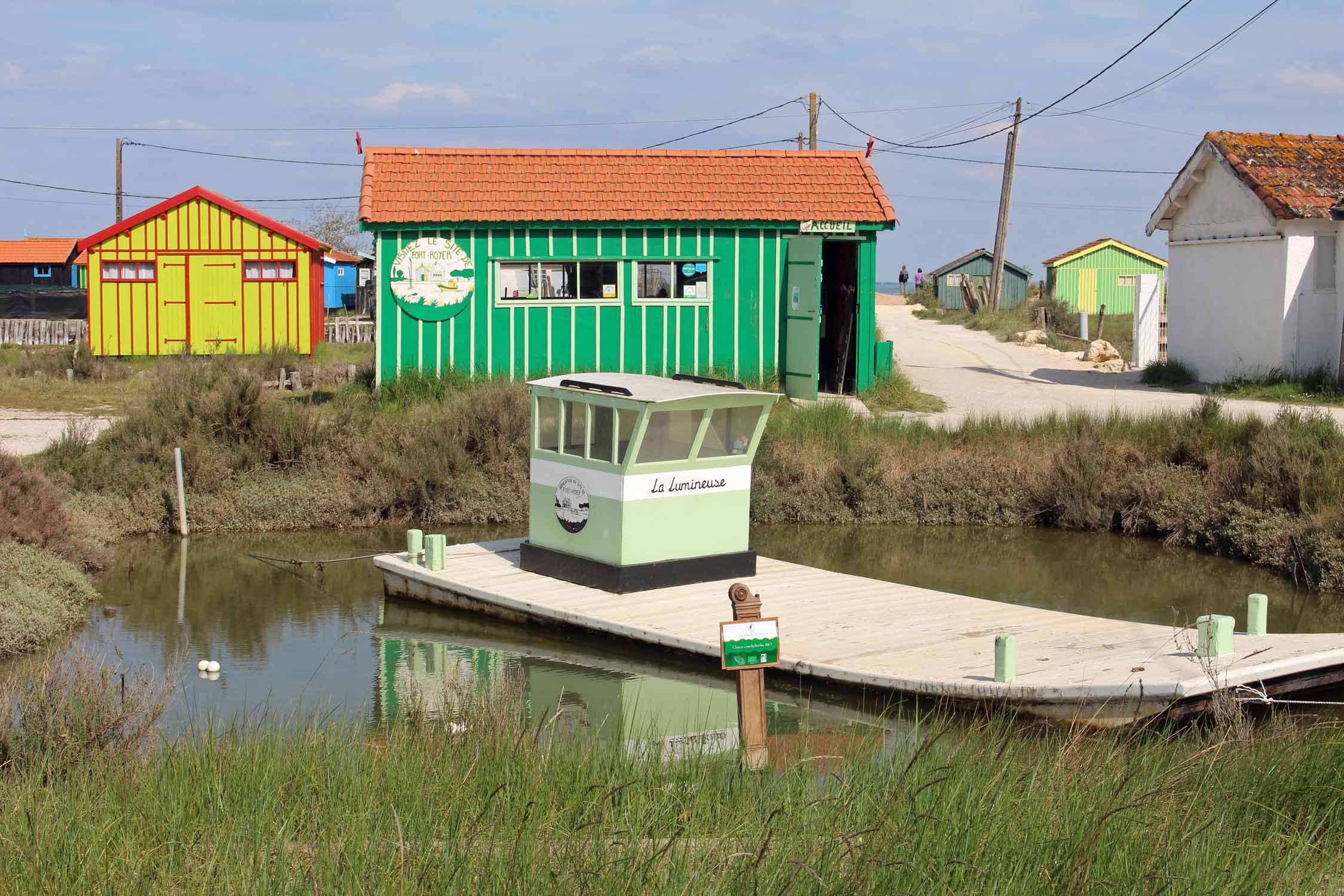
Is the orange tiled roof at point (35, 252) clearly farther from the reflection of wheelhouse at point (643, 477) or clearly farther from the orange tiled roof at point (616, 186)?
the reflection of wheelhouse at point (643, 477)

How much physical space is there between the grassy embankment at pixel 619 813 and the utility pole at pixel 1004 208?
37.8 m

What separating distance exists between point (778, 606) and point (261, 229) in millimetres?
25271

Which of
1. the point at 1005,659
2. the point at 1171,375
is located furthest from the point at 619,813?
the point at 1171,375

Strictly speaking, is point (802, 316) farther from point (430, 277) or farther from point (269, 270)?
point (269, 270)

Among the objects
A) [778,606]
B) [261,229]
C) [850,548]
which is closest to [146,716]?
[778,606]

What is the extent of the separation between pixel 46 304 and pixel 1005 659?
4040cm

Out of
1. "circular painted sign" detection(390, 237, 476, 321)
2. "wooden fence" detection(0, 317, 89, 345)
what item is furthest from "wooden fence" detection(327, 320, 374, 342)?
"circular painted sign" detection(390, 237, 476, 321)

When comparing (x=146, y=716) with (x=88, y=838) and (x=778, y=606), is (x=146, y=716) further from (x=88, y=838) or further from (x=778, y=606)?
(x=778, y=606)

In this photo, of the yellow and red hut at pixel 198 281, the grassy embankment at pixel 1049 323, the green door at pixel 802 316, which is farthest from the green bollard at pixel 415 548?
the grassy embankment at pixel 1049 323

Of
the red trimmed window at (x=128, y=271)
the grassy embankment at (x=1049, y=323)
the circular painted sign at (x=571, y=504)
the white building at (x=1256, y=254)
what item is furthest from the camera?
the grassy embankment at (x=1049, y=323)

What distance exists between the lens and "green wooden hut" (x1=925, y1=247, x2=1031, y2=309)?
57.7 metres

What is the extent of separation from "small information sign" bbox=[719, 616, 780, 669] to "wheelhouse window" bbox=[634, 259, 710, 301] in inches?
630

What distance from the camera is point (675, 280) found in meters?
22.5

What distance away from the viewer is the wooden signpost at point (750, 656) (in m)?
6.61
